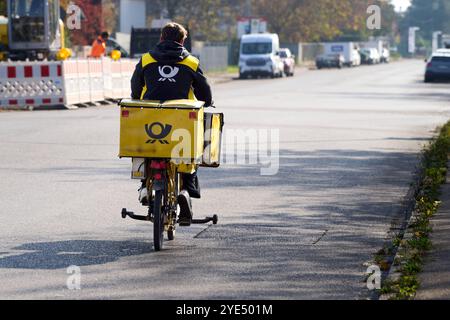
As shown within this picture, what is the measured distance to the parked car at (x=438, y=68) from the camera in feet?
192

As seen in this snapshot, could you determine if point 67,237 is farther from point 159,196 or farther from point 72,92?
point 72,92

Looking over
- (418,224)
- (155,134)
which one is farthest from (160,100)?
(418,224)

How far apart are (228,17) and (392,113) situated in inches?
2808

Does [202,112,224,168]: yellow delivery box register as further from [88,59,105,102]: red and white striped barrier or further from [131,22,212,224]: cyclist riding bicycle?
[88,59,105,102]: red and white striped barrier

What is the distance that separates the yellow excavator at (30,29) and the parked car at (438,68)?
23902 millimetres

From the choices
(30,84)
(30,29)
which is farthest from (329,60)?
→ (30,84)

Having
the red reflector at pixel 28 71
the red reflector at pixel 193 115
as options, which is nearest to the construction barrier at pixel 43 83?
the red reflector at pixel 28 71

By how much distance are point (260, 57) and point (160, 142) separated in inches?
2135

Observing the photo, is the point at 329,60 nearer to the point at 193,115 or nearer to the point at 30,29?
the point at 30,29

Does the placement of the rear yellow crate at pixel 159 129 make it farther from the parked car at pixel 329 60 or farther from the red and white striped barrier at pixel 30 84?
the parked car at pixel 329 60

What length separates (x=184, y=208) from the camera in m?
10.7

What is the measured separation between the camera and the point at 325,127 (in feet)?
84.0

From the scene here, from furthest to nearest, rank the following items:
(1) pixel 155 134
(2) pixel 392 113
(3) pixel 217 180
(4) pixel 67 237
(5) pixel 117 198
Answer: (2) pixel 392 113 → (3) pixel 217 180 → (5) pixel 117 198 → (4) pixel 67 237 → (1) pixel 155 134
